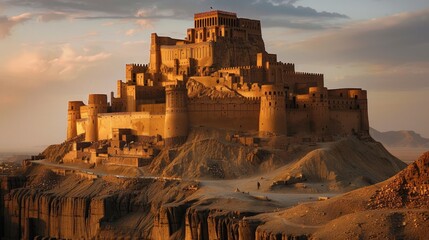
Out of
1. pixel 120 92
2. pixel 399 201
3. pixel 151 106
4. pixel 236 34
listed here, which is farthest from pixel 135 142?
pixel 399 201

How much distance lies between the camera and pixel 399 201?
175 ft

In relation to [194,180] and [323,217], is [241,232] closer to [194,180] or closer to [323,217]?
[323,217]

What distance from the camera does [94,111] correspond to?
101 meters

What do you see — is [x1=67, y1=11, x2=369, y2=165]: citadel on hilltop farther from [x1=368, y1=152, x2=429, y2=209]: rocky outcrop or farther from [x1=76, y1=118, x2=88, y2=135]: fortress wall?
[x1=368, y1=152, x2=429, y2=209]: rocky outcrop

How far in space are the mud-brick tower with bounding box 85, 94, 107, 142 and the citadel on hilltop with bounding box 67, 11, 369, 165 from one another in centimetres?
12

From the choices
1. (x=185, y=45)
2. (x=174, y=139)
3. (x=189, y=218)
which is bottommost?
(x=189, y=218)

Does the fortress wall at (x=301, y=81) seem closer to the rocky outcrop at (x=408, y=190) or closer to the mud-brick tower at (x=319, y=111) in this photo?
the mud-brick tower at (x=319, y=111)

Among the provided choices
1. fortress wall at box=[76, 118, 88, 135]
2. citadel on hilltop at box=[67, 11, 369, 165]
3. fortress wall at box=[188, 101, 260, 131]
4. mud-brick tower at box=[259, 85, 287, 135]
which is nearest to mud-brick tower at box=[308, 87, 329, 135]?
citadel on hilltop at box=[67, 11, 369, 165]

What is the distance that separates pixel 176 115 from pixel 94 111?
55.8 ft

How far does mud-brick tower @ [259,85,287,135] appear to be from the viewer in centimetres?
8706

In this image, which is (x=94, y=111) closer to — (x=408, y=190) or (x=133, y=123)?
(x=133, y=123)

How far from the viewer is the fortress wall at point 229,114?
88.8 m

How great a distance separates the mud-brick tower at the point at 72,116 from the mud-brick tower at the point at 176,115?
2523cm

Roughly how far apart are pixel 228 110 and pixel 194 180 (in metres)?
12.7
